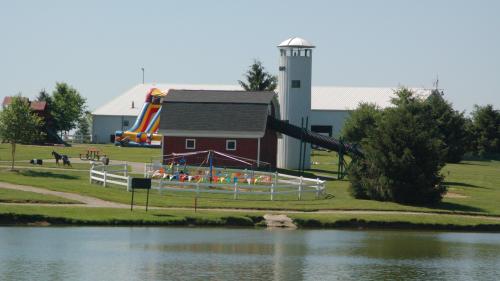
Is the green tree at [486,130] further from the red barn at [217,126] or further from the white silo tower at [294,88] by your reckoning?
the red barn at [217,126]

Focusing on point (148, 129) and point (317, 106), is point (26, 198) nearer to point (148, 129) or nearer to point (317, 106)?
point (148, 129)

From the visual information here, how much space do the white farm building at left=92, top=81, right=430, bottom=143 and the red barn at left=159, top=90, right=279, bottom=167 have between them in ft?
145

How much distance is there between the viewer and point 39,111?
12112 cm

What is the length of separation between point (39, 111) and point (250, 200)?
64979 mm

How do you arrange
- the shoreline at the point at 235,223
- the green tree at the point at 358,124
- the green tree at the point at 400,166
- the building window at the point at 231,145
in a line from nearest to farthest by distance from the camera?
the shoreline at the point at 235,223 < the green tree at the point at 400,166 < the building window at the point at 231,145 < the green tree at the point at 358,124

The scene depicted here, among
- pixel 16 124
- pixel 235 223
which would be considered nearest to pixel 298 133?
pixel 16 124

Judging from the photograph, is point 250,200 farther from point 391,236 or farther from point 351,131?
point 351,131

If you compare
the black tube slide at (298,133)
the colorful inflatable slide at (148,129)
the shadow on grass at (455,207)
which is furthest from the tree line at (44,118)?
the shadow on grass at (455,207)

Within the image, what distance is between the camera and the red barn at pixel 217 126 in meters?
81.9

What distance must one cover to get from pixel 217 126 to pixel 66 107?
2321 inches

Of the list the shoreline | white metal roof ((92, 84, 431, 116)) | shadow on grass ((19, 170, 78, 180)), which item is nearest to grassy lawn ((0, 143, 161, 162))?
shadow on grass ((19, 170, 78, 180))

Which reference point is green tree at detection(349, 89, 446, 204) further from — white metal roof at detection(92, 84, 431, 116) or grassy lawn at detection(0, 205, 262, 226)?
white metal roof at detection(92, 84, 431, 116)

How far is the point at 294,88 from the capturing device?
88.9 metres

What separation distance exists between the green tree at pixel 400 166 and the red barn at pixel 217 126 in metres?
17.2
